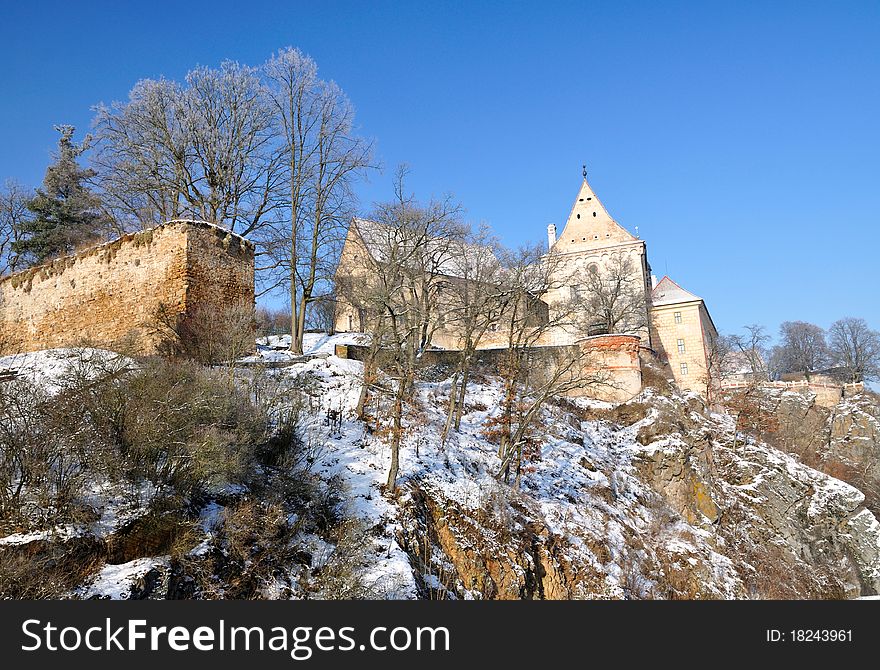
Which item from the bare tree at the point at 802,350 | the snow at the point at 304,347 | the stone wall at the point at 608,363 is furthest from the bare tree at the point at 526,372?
the bare tree at the point at 802,350

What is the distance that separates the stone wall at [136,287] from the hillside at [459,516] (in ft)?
6.93

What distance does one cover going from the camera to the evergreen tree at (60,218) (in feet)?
87.0

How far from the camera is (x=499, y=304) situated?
66.4 ft

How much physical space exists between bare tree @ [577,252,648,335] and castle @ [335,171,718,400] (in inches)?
3.1

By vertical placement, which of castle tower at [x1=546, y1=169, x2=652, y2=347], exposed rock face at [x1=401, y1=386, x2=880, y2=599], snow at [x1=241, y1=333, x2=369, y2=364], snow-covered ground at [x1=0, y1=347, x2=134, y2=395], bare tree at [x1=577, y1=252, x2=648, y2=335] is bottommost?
exposed rock face at [x1=401, y1=386, x2=880, y2=599]

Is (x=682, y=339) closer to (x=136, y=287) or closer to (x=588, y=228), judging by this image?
(x=588, y=228)

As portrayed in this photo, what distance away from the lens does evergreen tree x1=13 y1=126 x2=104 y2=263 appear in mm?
26516

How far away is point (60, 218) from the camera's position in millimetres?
26969

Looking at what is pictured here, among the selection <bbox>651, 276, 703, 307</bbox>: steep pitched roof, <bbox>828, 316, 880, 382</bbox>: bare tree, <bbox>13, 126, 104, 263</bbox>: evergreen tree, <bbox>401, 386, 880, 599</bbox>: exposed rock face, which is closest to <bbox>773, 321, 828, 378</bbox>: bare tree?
<bbox>828, 316, 880, 382</bbox>: bare tree

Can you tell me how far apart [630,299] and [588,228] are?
10.4 metres

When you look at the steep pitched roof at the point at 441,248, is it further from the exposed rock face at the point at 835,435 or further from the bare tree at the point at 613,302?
the exposed rock face at the point at 835,435

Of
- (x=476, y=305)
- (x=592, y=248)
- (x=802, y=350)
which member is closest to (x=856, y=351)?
(x=802, y=350)

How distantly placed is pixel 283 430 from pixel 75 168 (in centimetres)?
2471

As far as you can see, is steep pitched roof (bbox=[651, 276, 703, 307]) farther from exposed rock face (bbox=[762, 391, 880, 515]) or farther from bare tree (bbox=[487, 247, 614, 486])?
bare tree (bbox=[487, 247, 614, 486])
